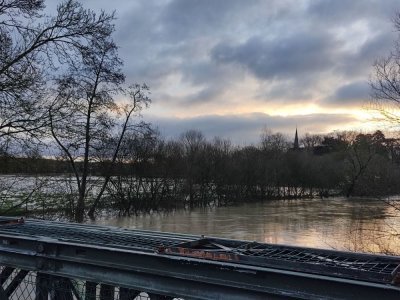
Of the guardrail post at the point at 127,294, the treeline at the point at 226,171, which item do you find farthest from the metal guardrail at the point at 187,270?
the treeline at the point at 226,171

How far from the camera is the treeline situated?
88.3ft

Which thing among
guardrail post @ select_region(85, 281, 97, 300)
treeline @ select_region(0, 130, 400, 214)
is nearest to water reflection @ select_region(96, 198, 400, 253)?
treeline @ select_region(0, 130, 400, 214)

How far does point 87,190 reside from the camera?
129 feet

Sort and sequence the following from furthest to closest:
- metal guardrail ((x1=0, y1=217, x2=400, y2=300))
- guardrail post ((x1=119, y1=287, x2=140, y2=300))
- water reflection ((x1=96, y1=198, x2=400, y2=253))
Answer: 1. water reflection ((x1=96, y1=198, x2=400, y2=253))
2. guardrail post ((x1=119, y1=287, x2=140, y2=300))
3. metal guardrail ((x1=0, y1=217, x2=400, y2=300))

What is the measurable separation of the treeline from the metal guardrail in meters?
13.5

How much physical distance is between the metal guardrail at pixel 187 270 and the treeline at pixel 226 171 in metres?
13.5

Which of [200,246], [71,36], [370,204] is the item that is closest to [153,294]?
[200,246]

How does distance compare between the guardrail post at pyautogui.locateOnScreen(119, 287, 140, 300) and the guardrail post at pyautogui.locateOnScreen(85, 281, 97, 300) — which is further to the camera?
the guardrail post at pyautogui.locateOnScreen(85, 281, 97, 300)

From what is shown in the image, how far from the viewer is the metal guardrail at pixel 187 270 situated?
280 centimetres

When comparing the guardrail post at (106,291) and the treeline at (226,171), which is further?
the treeline at (226,171)

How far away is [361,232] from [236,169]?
3744 centimetres

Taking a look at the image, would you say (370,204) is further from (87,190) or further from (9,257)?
(9,257)

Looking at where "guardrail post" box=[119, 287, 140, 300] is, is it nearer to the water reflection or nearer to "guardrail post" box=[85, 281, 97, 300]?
"guardrail post" box=[85, 281, 97, 300]

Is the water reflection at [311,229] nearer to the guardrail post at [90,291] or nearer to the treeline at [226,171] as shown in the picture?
the treeline at [226,171]
